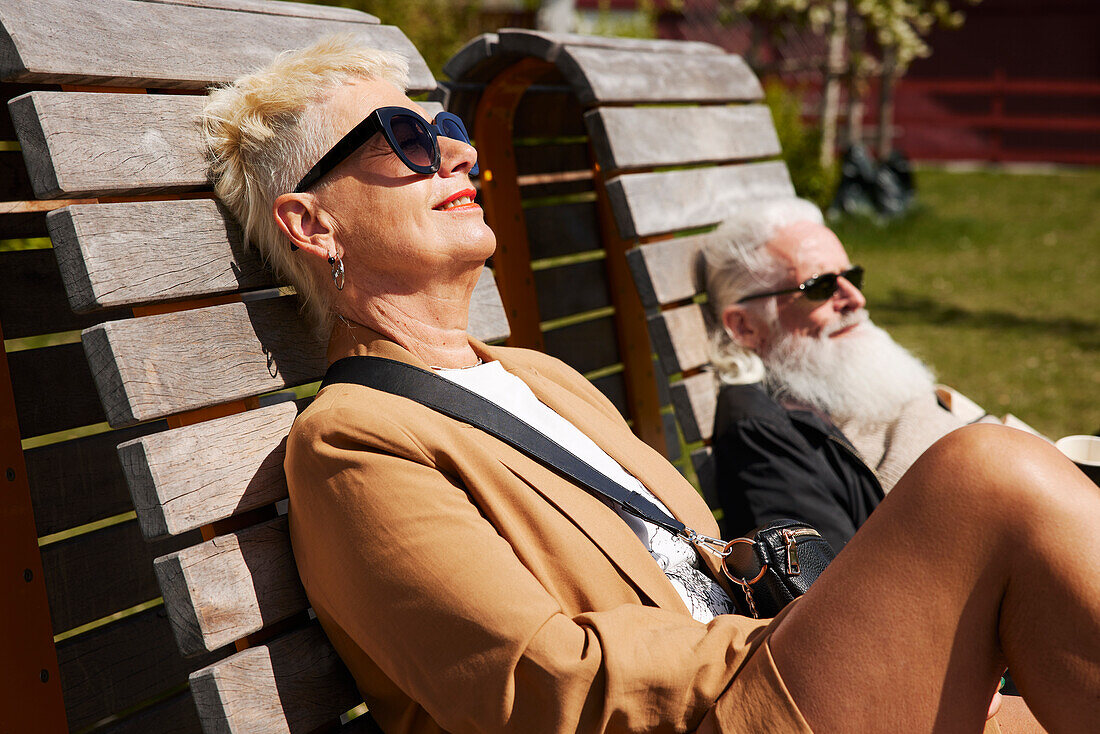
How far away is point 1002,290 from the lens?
948cm

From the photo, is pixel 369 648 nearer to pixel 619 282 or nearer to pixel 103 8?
pixel 103 8

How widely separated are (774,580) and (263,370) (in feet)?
3.80

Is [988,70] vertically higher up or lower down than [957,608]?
lower down

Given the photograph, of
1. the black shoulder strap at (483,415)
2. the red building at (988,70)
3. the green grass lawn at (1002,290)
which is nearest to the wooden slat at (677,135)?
Result: the black shoulder strap at (483,415)

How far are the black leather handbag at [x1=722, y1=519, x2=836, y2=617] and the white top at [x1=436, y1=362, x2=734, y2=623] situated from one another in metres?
0.07

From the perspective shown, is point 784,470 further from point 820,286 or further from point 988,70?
point 988,70

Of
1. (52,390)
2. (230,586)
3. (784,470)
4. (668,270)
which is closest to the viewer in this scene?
(230,586)

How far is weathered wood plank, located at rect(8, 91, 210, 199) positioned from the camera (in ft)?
6.16

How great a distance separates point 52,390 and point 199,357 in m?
0.47

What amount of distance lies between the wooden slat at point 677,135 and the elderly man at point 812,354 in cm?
35

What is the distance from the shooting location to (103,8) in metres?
2.14

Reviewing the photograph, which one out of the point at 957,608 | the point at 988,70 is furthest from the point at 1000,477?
the point at 988,70

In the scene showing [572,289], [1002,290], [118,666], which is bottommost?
[1002,290]

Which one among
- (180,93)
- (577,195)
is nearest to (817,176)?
(577,195)
